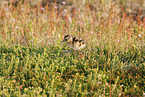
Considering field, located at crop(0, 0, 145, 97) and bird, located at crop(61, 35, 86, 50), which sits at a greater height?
bird, located at crop(61, 35, 86, 50)

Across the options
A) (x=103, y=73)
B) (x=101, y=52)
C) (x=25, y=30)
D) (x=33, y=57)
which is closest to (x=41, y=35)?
(x=25, y=30)

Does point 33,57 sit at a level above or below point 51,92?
above

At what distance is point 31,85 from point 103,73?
1187 millimetres

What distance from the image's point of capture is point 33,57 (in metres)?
3.59

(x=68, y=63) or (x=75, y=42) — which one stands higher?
(x=75, y=42)

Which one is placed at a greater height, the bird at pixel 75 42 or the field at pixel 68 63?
the bird at pixel 75 42

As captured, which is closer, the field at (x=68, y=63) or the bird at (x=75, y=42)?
the field at (x=68, y=63)

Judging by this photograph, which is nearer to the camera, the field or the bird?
the field

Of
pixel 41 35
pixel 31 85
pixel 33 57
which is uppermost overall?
pixel 41 35

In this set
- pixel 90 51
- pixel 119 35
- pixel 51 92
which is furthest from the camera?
pixel 119 35

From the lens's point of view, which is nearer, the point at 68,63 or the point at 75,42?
the point at 68,63

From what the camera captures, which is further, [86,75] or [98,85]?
[86,75]

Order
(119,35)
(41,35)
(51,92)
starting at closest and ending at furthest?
(51,92), (119,35), (41,35)

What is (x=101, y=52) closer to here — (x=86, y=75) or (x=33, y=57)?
(x=86, y=75)
